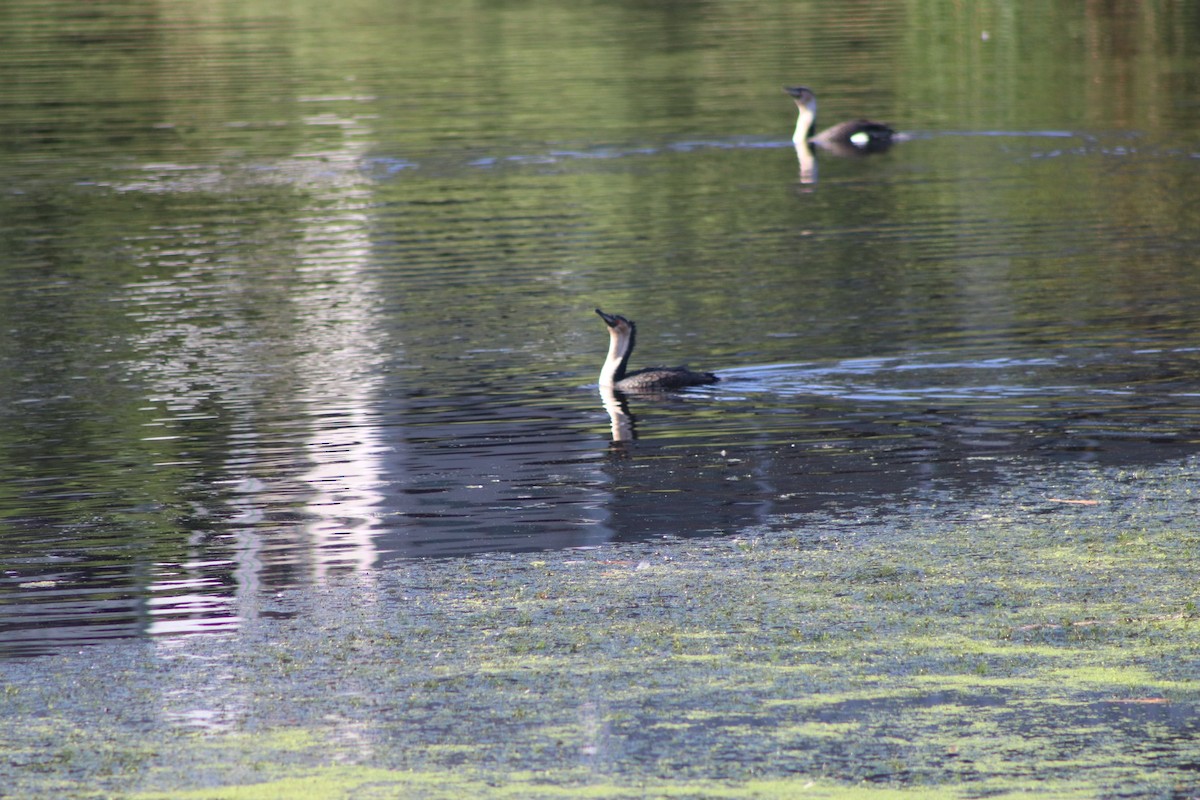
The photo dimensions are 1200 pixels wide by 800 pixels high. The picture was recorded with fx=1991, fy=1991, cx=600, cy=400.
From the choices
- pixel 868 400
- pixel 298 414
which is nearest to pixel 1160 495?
pixel 868 400

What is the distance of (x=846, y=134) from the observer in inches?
1162

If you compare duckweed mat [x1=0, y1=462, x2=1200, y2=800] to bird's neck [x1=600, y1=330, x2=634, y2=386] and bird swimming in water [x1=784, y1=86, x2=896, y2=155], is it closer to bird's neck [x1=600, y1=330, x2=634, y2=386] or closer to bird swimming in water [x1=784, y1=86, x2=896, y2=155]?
bird's neck [x1=600, y1=330, x2=634, y2=386]

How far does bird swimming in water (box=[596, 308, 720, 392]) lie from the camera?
563 inches

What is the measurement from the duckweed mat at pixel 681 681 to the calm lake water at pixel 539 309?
2.19ft

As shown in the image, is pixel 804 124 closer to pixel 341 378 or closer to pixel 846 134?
pixel 846 134

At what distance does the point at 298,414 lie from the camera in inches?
553

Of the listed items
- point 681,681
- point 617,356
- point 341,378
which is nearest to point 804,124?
point 341,378

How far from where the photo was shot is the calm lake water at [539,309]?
430 inches

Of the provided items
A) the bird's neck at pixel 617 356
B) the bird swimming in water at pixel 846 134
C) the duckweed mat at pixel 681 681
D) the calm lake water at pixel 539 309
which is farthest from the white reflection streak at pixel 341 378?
the bird swimming in water at pixel 846 134

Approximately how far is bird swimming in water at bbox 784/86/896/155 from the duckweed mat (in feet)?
65.7

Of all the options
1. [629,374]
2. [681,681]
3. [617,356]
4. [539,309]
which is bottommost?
[539,309]

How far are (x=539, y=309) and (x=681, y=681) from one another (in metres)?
10.8

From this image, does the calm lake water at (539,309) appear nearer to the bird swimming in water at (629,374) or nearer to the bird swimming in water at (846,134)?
the bird swimming in water at (629,374)

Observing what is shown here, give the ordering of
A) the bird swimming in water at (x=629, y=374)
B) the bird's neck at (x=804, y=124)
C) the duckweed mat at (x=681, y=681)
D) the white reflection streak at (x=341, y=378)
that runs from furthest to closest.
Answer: the bird's neck at (x=804, y=124), the bird swimming in water at (x=629, y=374), the white reflection streak at (x=341, y=378), the duckweed mat at (x=681, y=681)
